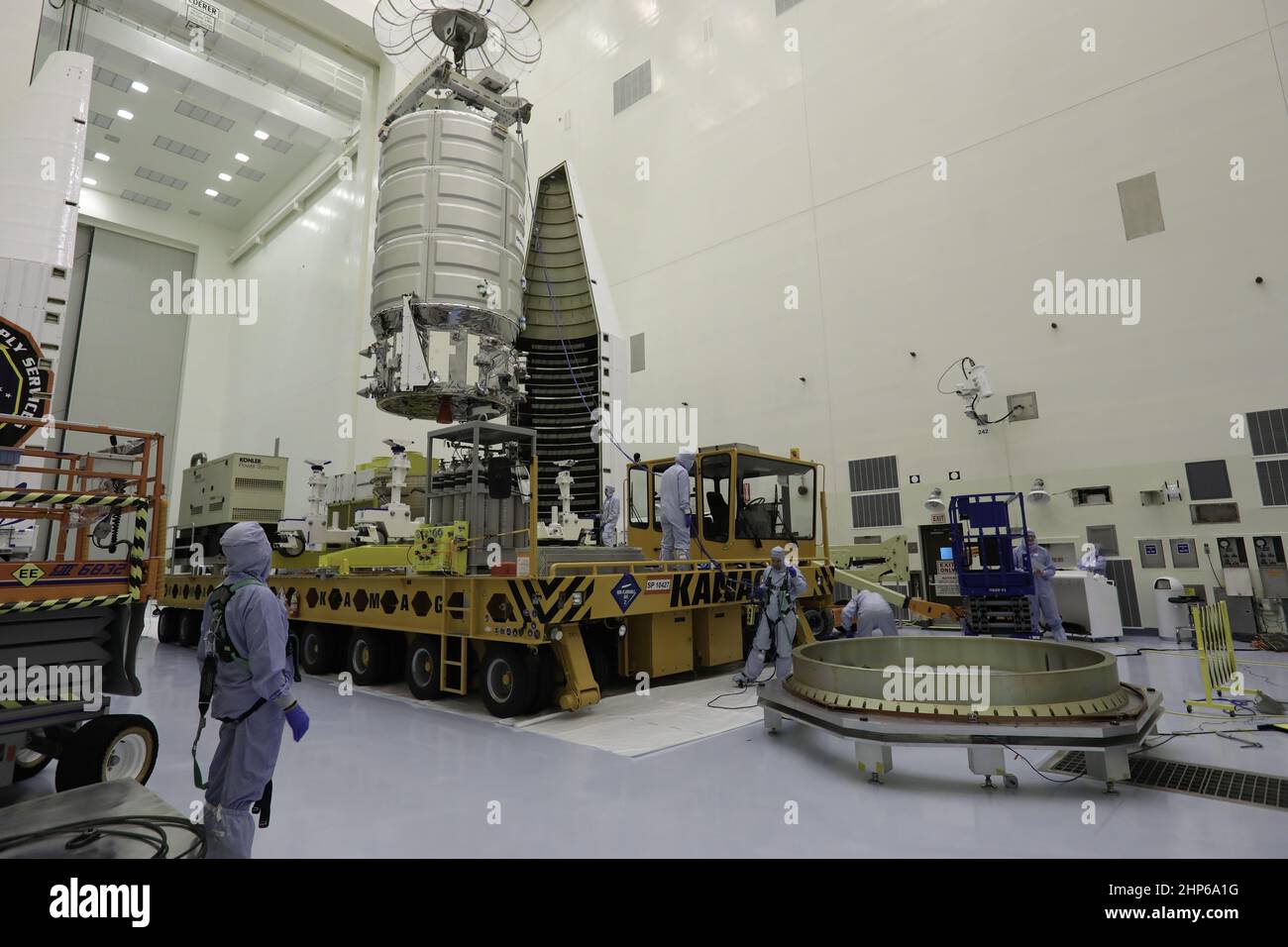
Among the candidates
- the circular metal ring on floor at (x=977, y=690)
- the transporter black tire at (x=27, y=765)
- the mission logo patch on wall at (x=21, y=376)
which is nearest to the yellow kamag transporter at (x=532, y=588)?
the circular metal ring on floor at (x=977, y=690)

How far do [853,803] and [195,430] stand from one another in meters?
24.8

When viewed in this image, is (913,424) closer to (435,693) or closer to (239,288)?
(435,693)

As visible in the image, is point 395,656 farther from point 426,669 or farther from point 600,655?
point 600,655

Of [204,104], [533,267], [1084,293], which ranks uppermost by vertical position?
[204,104]

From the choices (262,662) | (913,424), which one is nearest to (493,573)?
(262,662)

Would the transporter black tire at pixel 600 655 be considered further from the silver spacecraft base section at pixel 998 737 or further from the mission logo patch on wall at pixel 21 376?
the mission logo patch on wall at pixel 21 376

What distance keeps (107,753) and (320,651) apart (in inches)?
154

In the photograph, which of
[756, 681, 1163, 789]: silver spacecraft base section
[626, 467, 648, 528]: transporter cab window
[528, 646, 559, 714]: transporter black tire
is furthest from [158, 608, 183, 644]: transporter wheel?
[756, 681, 1163, 789]: silver spacecraft base section

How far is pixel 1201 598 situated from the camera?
7.81m

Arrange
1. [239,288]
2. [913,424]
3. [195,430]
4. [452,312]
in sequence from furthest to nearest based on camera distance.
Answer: [239,288] < [195,430] < [913,424] < [452,312]

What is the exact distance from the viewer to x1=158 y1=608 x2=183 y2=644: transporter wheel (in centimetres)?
1005

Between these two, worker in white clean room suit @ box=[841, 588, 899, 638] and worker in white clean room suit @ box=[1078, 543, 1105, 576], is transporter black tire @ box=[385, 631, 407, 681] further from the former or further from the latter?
worker in white clean room suit @ box=[1078, 543, 1105, 576]

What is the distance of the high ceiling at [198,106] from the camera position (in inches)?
602

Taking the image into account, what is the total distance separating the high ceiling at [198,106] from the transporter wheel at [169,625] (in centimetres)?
1376
